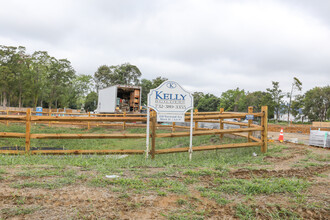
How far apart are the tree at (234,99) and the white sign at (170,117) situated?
45592 millimetres

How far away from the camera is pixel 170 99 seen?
6.75 meters

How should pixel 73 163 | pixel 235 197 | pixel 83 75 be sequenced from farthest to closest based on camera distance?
1. pixel 83 75
2. pixel 73 163
3. pixel 235 197

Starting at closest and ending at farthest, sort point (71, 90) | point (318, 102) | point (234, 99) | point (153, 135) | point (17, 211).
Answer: point (17, 211) → point (153, 135) → point (318, 102) → point (234, 99) → point (71, 90)

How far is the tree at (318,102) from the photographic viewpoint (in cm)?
4491

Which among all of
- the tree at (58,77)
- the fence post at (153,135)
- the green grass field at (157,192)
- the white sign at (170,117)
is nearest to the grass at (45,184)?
the green grass field at (157,192)

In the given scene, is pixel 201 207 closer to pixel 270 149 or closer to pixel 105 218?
pixel 105 218

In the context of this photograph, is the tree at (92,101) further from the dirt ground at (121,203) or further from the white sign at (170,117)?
the dirt ground at (121,203)

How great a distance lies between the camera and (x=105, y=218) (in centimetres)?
269

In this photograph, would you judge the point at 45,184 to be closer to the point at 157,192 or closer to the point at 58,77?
the point at 157,192

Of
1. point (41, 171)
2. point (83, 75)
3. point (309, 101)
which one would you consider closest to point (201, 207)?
point (41, 171)

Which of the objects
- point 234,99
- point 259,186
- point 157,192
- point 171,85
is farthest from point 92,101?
point 259,186

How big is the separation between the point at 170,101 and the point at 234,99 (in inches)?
1885

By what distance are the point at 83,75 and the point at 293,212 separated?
246 feet

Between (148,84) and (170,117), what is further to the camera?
(148,84)
